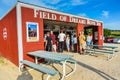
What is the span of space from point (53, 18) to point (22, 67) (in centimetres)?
372

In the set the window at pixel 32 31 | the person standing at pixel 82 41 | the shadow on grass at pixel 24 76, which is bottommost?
the shadow on grass at pixel 24 76

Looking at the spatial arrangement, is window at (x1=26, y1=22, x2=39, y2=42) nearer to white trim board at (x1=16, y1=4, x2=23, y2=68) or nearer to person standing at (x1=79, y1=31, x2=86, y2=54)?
white trim board at (x1=16, y1=4, x2=23, y2=68)

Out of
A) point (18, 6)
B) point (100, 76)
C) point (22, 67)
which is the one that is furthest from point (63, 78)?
point (18, 6)

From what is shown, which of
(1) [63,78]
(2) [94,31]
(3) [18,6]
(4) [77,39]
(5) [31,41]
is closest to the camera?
(1) [63,78]

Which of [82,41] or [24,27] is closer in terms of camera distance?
[24,27]

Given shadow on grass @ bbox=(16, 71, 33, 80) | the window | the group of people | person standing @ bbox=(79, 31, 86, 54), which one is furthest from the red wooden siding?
person standing @ bbox=(79, 31, 86, 54)

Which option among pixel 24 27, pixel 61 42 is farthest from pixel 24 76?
pixel 61 42

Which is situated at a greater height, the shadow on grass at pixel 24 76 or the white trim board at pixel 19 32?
the white trim board at pixel 19 32

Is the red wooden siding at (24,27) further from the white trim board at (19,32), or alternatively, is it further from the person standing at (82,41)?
the person standing at (82,41)

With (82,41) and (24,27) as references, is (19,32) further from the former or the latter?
(82,41)

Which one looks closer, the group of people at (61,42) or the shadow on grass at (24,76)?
the shadow on grass at (24,76)

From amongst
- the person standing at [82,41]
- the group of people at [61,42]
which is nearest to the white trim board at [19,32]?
the group of people at [61,42]

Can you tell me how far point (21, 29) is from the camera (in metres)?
7.21

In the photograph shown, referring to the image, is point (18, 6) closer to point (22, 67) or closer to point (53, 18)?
point (53, 18)
